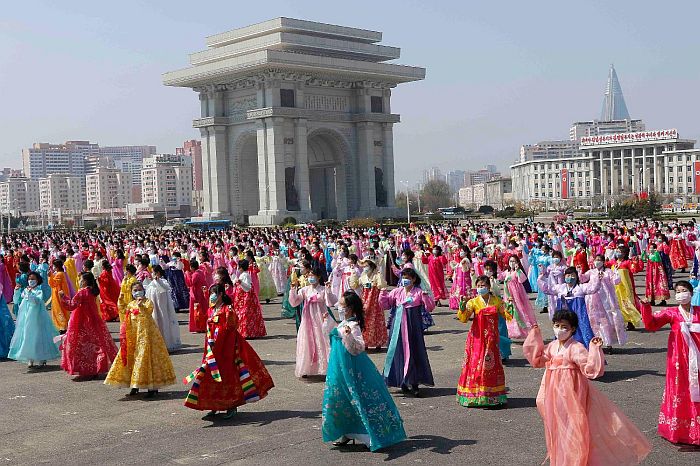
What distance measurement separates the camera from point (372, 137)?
213 ft

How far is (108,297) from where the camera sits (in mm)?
17391

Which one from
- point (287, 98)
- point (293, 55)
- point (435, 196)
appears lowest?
point (435, 196)

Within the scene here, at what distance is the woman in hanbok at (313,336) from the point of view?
10.5 metres

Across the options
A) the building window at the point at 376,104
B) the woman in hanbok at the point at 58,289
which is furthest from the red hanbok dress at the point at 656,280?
the building window at the point at 376,104

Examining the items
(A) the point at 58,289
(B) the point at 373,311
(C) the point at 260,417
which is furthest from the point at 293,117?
(C) the point at 260,417

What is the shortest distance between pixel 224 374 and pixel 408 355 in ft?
6.57

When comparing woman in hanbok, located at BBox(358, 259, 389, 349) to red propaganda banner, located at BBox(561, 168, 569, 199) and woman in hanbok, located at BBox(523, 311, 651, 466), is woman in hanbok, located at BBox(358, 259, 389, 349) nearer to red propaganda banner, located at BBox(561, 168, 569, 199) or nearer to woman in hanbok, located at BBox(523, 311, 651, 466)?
woman in hanbok, located at BBox(523, 311, 651, 466)

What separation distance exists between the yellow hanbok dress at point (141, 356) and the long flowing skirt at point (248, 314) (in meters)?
4.49

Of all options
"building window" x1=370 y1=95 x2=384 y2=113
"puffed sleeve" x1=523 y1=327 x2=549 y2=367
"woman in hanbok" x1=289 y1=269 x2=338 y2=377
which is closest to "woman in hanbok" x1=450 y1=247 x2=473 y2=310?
"woman in hanbok" x1=289 y1=269 x2=338 y2=377

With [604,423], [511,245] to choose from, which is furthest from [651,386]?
[511,245]

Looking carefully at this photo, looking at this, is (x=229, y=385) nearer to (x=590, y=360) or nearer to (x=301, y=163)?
(x=590, y=360)

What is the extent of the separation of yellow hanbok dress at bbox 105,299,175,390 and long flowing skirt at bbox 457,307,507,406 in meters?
3.30

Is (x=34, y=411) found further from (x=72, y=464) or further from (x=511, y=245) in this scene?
(x=511, y=245)

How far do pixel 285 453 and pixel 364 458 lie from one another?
0.70 metres
